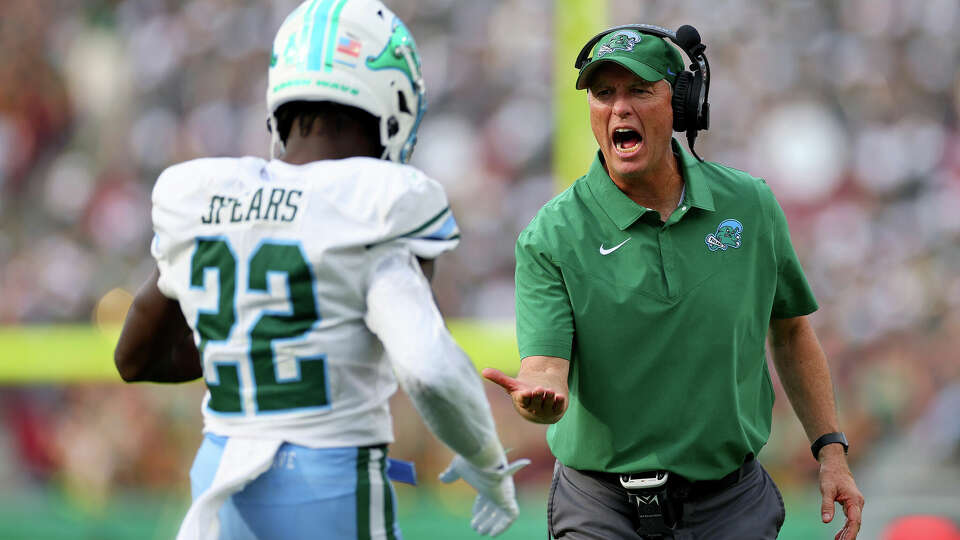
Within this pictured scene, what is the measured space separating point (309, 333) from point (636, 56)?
100 cm

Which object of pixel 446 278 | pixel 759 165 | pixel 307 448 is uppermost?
pixel 307 448

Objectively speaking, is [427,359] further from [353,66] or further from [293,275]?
[353,66]

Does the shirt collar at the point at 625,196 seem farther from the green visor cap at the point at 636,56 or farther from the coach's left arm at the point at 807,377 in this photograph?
the coach's left arm at the point at 807,377

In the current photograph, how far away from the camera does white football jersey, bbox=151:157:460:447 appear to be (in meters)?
2.19

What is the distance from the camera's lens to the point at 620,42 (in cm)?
273

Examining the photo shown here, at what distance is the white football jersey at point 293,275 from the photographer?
86.2 inches

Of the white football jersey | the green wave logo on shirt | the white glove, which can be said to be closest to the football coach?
the green wave logo on shirt

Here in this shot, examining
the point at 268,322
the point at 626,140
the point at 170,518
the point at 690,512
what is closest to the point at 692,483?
the point at 690,512

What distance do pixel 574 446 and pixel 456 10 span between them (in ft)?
21.0

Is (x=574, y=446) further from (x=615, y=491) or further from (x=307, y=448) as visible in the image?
(x=307, y=448)

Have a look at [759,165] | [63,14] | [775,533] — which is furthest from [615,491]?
[63,14]

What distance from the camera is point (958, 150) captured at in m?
8.13

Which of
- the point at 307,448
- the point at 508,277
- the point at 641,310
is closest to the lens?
the point at 307,448

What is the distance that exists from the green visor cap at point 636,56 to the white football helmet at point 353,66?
412 mm
